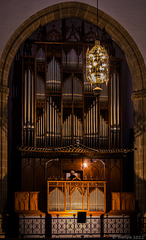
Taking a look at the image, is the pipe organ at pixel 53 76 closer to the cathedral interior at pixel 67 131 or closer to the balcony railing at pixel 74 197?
the cathedral interior at pixel 67 131

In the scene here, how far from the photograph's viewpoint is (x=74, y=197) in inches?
558

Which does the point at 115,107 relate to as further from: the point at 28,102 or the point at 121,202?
the point at 121,202

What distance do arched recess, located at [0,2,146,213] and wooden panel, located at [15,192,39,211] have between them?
0.60 m

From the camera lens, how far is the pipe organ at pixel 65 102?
1554cm

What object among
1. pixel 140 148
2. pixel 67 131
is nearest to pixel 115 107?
pixel 140 148

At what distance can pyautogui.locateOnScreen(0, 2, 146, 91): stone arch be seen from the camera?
49.2 feet

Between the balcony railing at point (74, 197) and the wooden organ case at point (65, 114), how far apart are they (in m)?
1.12

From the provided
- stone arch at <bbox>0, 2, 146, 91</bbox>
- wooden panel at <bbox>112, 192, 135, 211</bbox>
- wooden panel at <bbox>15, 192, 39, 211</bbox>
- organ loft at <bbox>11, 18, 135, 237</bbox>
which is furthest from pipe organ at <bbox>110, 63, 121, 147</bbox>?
wooden panel at <bbox>15, 192, 39, 211</bbox>

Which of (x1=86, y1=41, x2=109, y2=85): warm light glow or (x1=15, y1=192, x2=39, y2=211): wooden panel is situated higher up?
(x1=86, y1=41, x2=109, y2=85): warm light glow

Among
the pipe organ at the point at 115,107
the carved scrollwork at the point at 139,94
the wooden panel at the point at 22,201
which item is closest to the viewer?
the wooden panel at the point at 22,201

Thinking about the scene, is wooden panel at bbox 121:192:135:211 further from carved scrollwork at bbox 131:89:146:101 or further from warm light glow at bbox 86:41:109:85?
warm light glow at bbox 86:41:109:85

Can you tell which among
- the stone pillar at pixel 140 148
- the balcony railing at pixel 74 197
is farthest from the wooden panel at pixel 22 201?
the stone pillar at pixel 140 148

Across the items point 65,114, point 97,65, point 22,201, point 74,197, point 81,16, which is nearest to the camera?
point 97,65

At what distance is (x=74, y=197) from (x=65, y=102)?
12.0 ft
